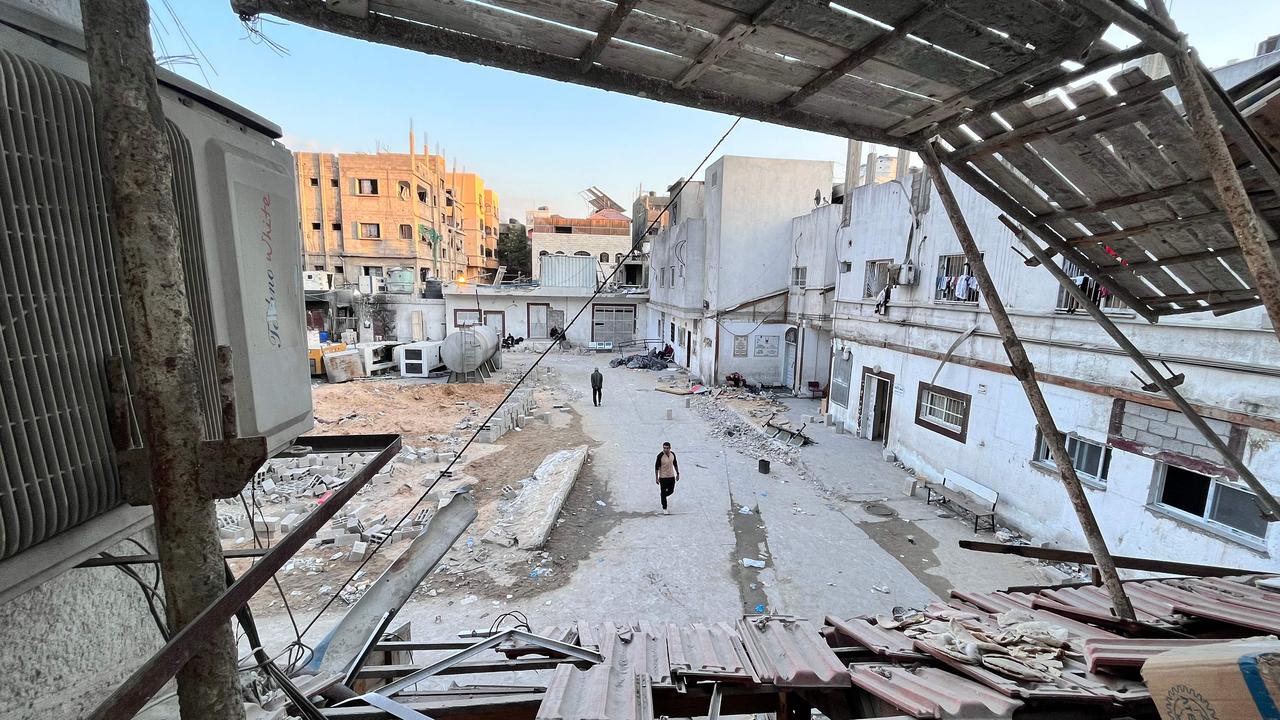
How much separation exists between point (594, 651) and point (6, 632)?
2412mm

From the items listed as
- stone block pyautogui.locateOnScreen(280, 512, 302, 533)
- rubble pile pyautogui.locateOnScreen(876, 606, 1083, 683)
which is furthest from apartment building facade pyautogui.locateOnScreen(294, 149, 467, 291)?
rubble pile pyautogui.locateOnScreen(876, 606, 1083, 683)

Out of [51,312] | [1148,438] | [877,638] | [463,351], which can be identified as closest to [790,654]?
[877,638]

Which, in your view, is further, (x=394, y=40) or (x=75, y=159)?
(x=394, y=40)

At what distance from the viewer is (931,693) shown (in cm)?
235

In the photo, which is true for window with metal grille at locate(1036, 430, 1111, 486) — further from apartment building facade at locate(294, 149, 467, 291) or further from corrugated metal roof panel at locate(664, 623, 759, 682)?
apartment building facade at locate(294, 149, 467, 291)

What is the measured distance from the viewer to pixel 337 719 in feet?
7.07

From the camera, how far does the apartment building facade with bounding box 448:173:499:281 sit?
51750 millimetres

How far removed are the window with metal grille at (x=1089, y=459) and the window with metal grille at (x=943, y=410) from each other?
5.96 ft

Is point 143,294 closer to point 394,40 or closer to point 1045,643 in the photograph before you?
point 394,40

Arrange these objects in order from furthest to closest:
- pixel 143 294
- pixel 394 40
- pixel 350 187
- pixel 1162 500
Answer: pixel 350 187
pixel 1162 500
pixel 394 40
pixel 143 294

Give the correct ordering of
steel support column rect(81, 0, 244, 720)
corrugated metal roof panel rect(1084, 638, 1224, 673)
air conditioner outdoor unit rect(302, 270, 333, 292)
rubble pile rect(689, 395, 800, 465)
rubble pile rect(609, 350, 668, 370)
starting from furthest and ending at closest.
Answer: air conditioner outdoor unit rect(302, 270, 333, 292) → rubble pile rect(609, 350, 668, 370) → rubble pile rect(689, 395, 800, 465) → corrugated metal roof panel rect(1084, 638, 1224, 673) → steel support column rect(81, 0, 244, 720)

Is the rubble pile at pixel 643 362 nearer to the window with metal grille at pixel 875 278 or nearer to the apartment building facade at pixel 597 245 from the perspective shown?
the apartment building facade at pixel 597 245

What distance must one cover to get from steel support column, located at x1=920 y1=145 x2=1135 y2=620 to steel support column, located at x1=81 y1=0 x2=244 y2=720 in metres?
3.74

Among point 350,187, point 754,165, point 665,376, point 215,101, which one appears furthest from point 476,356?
point 350,187
